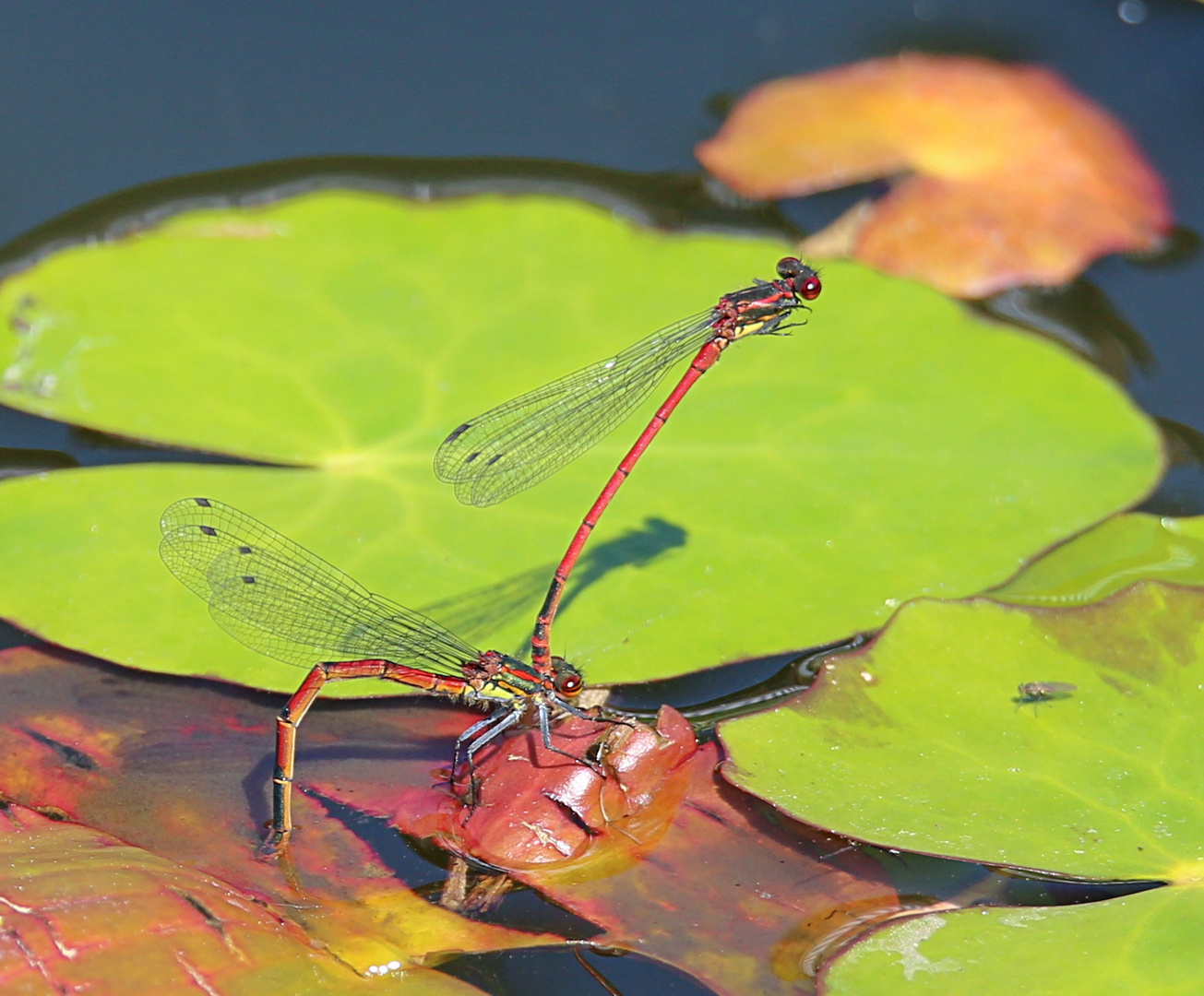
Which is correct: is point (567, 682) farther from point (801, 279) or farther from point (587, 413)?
point (801, 279)

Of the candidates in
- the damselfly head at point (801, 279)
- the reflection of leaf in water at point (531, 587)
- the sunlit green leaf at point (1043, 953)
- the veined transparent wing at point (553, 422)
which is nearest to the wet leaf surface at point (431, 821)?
the sunlit green leaf at point (1043, 953)

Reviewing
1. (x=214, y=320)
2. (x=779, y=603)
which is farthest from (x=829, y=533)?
(x=214, y=320)

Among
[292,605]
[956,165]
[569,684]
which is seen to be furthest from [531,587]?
[956,165]

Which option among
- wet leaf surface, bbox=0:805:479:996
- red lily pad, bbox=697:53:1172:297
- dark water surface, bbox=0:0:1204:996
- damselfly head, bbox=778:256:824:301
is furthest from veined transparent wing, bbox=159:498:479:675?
red lily pad, bbox=697:53:1172:297

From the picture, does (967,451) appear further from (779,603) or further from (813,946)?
(813,946)

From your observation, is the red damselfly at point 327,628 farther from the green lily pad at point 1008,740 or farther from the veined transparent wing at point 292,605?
the green lily pad at point 1008,740

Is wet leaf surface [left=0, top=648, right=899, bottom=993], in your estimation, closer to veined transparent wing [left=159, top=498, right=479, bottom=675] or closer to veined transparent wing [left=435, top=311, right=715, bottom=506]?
veined transparent wing [left=159, top=498, right=479, bottom=675]
